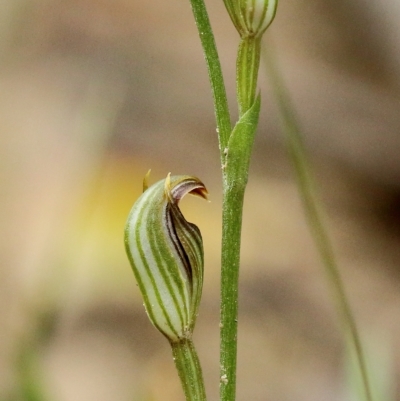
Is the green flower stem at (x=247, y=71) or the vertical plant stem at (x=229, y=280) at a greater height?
the green flower stem at (x=247, y=71)

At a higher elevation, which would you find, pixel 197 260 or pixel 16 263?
pixel 16 263

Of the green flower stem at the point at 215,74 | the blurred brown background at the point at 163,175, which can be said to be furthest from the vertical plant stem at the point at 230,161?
the blurred brown background at the point at 163,175

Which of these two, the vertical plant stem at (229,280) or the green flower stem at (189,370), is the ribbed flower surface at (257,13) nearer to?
the vertical plant stem at (229,280)

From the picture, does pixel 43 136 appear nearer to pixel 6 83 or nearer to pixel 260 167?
pixel 6 83

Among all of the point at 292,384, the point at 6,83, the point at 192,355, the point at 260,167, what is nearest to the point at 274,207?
the point at 260,167

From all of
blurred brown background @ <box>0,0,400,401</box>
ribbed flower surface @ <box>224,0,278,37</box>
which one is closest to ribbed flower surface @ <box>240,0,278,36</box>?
ribbed flower surface @ <box>224,0,278,37</box>

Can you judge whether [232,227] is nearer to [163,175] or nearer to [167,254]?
[167,254]
